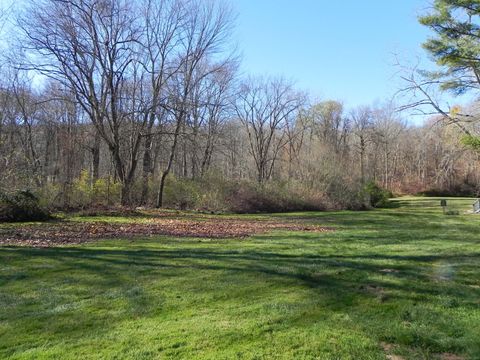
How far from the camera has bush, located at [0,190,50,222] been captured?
57.3 ft

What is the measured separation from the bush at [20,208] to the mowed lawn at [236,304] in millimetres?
8514

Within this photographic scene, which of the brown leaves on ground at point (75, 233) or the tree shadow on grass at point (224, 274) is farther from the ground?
the brown leaves on ground at point (75, 233)

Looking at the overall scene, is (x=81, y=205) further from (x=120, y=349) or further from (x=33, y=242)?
(x=120, y=349)

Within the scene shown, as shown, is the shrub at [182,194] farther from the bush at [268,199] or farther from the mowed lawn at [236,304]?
the mowed lawn at [236,304]

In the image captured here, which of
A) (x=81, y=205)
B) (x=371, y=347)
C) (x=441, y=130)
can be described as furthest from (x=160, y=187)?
(x=371, y=347)

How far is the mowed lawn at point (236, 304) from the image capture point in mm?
4270

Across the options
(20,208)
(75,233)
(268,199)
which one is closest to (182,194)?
(268,199)

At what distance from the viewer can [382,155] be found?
7025cm

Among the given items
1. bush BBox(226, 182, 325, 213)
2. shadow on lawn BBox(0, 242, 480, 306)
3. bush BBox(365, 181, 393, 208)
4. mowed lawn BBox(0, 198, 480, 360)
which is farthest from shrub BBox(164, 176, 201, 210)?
mowed lawn BBox(0, 198, 480, 360)

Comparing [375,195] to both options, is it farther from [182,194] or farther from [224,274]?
[224,274]

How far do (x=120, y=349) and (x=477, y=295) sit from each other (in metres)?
4.73

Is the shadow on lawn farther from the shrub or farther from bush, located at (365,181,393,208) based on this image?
bush, located at (365,181,393,208)

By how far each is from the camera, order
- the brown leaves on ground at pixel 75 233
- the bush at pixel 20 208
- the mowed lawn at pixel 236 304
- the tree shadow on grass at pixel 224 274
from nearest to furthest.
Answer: the mowed lawn at pixel 236 304, the tree shadow on grass at pixel 224 274, the brown leaves on ground at pixel 75 233, the bush at pixel 20 208

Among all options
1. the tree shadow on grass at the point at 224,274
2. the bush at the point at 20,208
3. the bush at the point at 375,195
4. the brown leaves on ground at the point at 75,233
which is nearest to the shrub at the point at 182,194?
the bush at the point at 20,208
